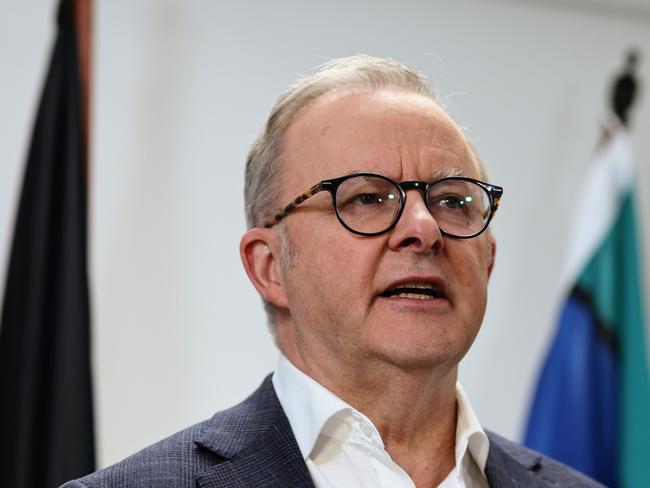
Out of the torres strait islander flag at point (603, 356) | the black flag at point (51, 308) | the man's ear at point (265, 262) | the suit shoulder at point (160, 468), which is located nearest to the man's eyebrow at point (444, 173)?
the man's ear at point (265, 262)

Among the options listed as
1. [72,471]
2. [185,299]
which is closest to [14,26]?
[185,299]

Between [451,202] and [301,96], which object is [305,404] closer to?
[451,202]

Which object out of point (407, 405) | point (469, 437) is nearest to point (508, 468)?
point (469, 437)

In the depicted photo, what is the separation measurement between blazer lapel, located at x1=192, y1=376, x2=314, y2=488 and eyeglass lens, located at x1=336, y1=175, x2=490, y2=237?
13.5 inches

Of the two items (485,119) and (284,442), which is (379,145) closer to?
(284,442)

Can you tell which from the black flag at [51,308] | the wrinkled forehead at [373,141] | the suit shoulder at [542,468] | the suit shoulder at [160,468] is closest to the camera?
the suit shoulder at [160,468]

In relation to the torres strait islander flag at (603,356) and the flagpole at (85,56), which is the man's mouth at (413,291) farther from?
the torres strait islander flag at (603,356)

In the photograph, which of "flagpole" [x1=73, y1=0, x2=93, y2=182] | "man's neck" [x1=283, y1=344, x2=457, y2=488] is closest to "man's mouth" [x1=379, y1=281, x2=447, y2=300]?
"man's neck" [x1=283, y1=344, x2=457, y2=488]

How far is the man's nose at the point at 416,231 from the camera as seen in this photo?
50.2 inches

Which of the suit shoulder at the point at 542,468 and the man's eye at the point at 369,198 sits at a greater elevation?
the man's eye at the point at 369,198

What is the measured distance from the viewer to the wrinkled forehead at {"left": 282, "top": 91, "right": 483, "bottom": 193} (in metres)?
1.35

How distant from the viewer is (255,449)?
1.31 meters

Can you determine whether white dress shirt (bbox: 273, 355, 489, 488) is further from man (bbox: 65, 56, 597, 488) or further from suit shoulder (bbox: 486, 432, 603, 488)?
suit shoulder (bbox: 486, 432, 603, 488)

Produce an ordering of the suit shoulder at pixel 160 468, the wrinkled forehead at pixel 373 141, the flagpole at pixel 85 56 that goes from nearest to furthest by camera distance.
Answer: the suit shoulder at pixel 160 468 → the wrinkled forehead at pixel 373 141 → the flagpole at pixel 85 56
